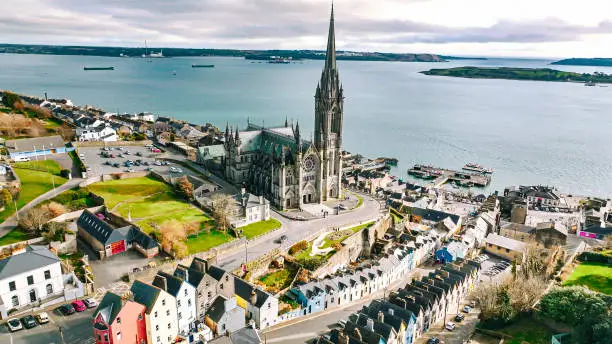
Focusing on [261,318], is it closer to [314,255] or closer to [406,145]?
[314,255]

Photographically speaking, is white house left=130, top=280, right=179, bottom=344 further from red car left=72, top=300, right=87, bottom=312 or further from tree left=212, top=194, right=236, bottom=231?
tree left=212, top=194, right=236, bottom=231

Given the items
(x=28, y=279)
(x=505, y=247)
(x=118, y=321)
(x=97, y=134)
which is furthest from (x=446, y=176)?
(x=28, y=279)

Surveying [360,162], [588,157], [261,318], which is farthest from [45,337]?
[588,157]

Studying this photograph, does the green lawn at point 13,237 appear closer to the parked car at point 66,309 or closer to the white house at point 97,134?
the parked car at point 66,309

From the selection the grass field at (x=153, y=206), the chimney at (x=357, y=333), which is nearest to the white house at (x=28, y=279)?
the grass field at (x=153, y=206)

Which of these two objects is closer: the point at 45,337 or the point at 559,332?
the point at 45,337

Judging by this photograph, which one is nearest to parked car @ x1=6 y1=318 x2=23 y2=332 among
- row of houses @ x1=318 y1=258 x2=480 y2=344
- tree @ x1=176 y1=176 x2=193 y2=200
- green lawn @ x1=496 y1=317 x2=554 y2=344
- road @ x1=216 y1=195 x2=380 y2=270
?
road @ x1=216 y1=195 x2=380 y2=270
